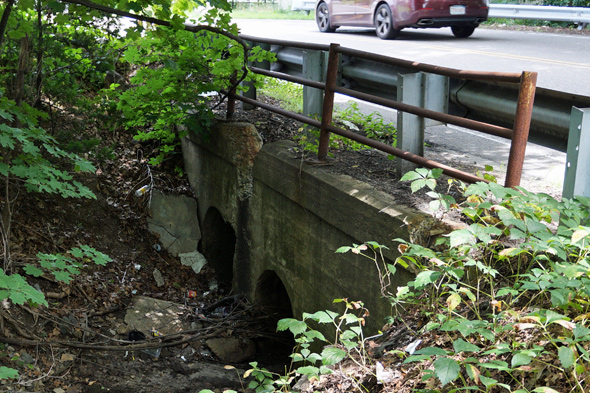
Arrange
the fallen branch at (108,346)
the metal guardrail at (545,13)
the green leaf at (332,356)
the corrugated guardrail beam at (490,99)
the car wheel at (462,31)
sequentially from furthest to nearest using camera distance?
the metal guardrail at (545,13)
the car wheel at (462,31)
the fallen branch at (108,346)
the corrugated guardrail beam at (490,99)
the green leaf at (332,356)

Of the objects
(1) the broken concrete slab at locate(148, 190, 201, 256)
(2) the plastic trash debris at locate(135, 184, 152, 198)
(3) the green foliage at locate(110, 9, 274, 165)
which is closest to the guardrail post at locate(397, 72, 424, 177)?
(3) the green foliage at locate(110, 9, 274, 165)

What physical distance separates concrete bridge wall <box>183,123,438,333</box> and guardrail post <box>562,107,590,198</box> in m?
0.89

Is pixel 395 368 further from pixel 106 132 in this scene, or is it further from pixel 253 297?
pixel 106 132

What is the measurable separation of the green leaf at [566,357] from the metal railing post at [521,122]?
53.0 inches

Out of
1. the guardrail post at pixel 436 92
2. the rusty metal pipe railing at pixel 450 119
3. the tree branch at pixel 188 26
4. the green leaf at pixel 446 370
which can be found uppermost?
the tree branch at pixel 188 26

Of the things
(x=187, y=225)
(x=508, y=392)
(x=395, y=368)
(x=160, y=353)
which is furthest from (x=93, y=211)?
(x=508, y=392)

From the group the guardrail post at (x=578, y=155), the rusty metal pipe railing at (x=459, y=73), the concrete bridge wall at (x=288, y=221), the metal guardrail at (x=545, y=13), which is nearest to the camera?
the guardrail post at (x=578, y=155)

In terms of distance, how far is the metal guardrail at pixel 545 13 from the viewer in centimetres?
1548

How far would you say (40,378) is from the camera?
14.8ft

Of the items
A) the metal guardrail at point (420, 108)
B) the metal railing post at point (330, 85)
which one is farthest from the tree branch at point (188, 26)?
the metal railing post at point (330, 85)

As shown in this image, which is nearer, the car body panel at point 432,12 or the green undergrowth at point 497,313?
the green undergrowth at point 497,313

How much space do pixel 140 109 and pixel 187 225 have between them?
1.86m

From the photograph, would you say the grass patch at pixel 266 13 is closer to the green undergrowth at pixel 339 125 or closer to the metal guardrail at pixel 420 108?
the green undergrowth at pixel 339 125

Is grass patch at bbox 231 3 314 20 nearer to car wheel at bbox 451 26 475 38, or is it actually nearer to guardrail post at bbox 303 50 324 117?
car wheel at bbox 451 26 475 38
